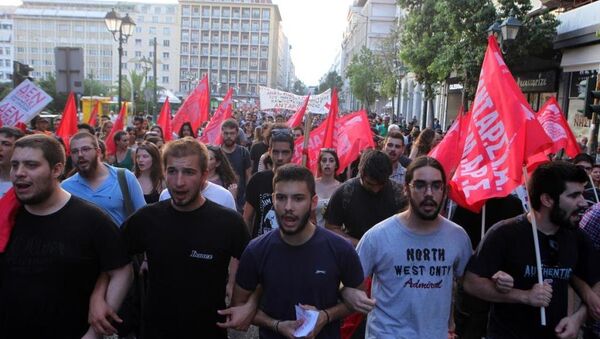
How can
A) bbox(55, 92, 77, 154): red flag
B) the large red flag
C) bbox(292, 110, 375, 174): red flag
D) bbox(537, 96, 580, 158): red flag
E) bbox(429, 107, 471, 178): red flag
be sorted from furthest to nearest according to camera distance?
1. bbox(55, 92, 77, 154): red flag
2. bbox(292, 110, 375, 174): red flag
3. bbox(537, 96, 580, 158): red flag
4. bbox(429, 107, 471, 178): red flag
5. the large red flag

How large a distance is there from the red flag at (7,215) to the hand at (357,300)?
1740 mm

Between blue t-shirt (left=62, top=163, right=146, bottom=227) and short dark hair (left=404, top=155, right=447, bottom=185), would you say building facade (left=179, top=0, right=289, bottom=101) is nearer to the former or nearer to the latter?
blue t-shirt (left=62, top=163, right=146, bottom=227)

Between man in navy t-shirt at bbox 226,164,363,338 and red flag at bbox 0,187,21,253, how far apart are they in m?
1.18

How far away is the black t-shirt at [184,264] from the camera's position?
3.09 metres

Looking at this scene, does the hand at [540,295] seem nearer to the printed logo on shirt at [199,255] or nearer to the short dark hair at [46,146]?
the printed logo on shirt at [199,255]

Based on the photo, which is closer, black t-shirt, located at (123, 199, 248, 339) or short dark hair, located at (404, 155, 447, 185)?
black t-shirt, located at (123, 199, 248, 339)

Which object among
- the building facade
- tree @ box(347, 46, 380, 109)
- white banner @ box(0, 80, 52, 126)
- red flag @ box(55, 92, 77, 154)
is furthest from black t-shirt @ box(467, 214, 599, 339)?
the building facade

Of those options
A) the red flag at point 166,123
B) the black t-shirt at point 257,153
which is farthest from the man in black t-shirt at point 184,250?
the red flag at point 166,123

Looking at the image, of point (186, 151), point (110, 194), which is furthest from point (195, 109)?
point (186, 151)

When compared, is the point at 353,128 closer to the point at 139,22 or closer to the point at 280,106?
the point at 280,106

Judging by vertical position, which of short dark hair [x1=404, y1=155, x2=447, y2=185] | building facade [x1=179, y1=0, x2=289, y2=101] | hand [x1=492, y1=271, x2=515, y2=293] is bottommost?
hand [x1=492, y1=271, x2=515, y2=293]

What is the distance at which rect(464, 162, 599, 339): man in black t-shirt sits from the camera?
120 inches

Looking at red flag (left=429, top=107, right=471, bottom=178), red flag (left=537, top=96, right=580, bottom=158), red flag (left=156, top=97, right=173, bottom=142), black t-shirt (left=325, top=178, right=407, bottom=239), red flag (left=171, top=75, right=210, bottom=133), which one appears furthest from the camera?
red flag (left=171, top=75, right=210, bottom=133)

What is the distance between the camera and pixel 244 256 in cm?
299
